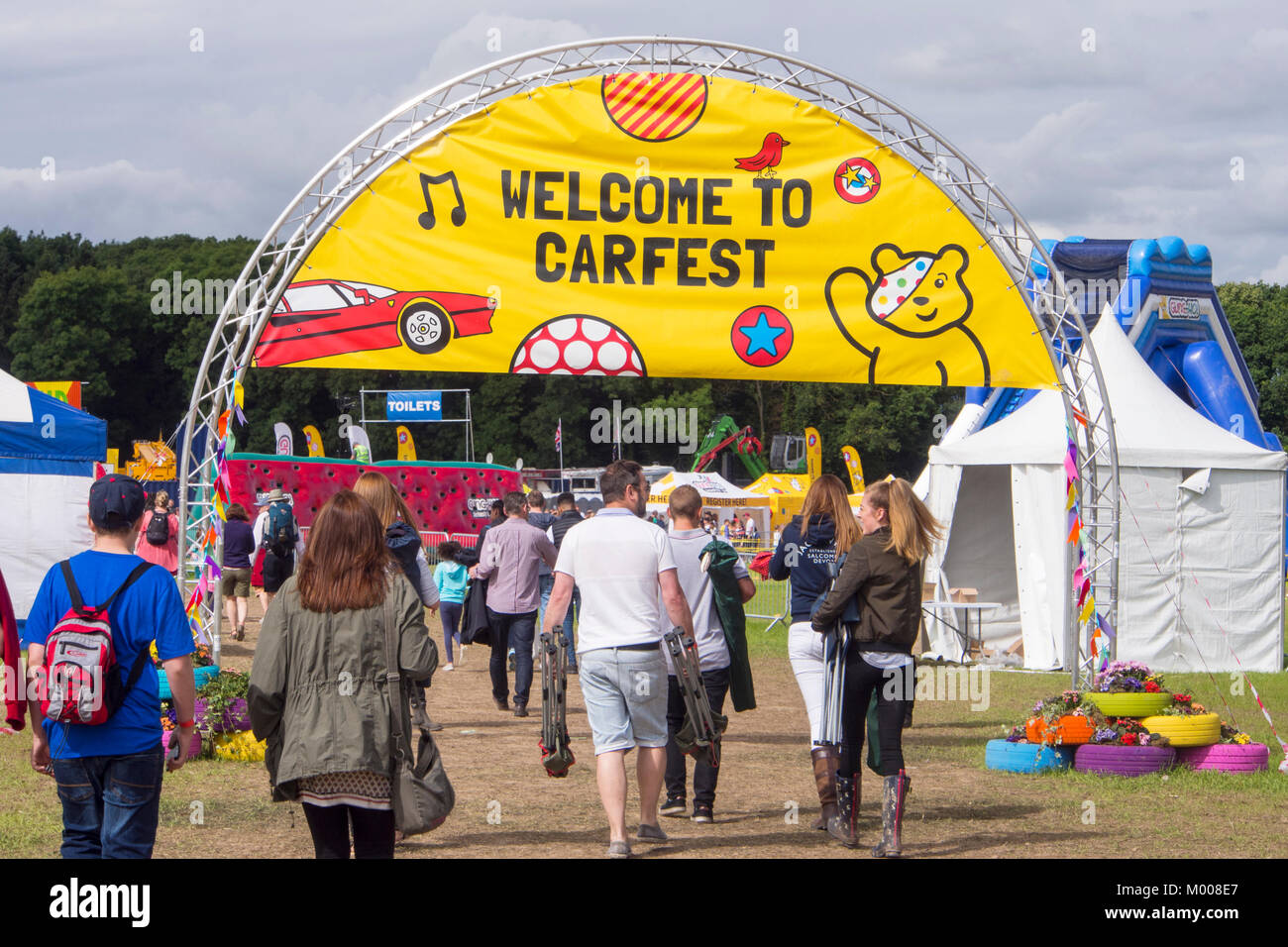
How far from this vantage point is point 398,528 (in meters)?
8.05

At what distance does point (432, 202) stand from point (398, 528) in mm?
3457

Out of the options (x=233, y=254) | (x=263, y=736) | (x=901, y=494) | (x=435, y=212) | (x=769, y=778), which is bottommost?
(x=769, y=778)

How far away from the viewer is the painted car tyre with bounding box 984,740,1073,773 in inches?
390

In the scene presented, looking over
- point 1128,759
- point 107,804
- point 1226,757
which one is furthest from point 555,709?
point 1226,757

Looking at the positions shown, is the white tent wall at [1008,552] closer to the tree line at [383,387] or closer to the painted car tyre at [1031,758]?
the painted car tyre at [1031,758]

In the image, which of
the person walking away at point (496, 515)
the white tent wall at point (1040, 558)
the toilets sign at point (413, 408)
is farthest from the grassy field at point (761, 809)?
the toilets sign at point (413, 408)

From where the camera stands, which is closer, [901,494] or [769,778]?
[901,494]

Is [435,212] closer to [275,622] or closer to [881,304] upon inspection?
[881,304]

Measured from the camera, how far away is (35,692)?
4680mm

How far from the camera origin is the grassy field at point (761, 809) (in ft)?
24.3

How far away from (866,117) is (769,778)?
505 cm

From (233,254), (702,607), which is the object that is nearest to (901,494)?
(702,607)

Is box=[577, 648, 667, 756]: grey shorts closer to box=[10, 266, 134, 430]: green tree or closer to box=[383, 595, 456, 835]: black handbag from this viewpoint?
box=[383, 595, 456, 835]: black handbag
